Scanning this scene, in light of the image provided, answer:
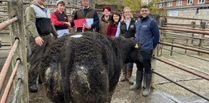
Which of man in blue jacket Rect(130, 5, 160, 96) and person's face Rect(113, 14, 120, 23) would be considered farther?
person's face Rect(113, 14, 120, 23)

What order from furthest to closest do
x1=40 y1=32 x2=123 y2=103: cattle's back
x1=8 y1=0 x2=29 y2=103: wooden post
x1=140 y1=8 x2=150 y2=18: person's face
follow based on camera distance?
x1=140 y1=8 x2=150 y2=18: person's face
x1=8 y1=0 x2=29 y2=103: wooden post
x1=40 y1=32 x2=123 y2=103: cattle's back

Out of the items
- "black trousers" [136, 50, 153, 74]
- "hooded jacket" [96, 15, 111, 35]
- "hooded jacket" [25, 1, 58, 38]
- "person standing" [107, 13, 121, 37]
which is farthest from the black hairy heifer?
"hooded jacket" [96, 15, 111, 35]

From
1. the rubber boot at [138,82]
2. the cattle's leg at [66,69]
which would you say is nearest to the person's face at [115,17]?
the rubber boot at [138,82]

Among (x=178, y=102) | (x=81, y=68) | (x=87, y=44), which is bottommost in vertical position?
(x=178, y=102)

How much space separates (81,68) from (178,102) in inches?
87.2

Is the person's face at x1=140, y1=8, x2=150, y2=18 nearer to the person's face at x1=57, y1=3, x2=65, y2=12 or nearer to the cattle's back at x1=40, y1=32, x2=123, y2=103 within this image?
the cattle's back at x1=40, y1=32, x2=123, y2=103

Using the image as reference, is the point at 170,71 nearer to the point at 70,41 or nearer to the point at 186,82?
the point at 186,82

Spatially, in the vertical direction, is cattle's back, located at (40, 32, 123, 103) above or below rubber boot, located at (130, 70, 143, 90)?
above

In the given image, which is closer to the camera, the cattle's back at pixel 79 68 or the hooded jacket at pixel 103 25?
the cattle's back at pixel 79 68

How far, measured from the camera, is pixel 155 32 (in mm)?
3094

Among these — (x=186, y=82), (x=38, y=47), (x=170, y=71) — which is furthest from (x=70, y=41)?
(x=170, y=71)

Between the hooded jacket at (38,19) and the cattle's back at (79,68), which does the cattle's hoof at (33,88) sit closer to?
the hooded jacket at (38,19)

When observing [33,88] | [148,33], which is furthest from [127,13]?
[33,88]

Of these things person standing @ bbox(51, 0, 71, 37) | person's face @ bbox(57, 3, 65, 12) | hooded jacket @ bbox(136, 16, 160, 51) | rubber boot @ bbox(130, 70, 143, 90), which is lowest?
rubber boot @ bbox(130, 70, 143, 90)
